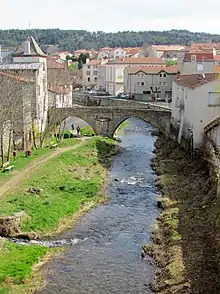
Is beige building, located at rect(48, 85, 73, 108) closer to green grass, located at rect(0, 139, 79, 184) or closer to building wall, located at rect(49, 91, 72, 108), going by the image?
building wall, located at rect(49, 91, 72, 108)

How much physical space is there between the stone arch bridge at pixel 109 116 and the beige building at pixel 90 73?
64.4m

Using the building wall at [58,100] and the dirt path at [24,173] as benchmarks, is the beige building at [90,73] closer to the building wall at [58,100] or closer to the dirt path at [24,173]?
the building wall at [58,100]

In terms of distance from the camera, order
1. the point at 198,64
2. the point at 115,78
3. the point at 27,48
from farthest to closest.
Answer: the point at 115,78 < the point at 198,64 < the point at 27,48

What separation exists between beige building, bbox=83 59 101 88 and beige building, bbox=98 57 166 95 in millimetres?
4899

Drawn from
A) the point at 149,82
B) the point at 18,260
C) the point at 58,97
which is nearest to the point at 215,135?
the point at 18,260

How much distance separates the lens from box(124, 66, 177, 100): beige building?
92688 mm

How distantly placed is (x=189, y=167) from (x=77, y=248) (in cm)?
1779

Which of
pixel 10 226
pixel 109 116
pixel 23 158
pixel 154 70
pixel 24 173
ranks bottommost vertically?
pixel 10 226

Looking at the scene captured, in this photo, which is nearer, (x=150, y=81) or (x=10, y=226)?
(x=10, y=226)

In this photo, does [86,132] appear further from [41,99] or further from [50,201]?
[50,201]

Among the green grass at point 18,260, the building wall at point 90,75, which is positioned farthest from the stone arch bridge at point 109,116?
the building wall at point 90,75

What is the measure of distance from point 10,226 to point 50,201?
559 cm

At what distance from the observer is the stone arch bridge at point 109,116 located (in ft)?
187

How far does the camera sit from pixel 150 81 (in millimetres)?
94688
